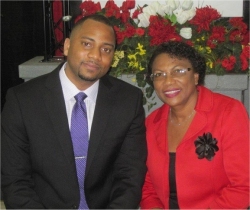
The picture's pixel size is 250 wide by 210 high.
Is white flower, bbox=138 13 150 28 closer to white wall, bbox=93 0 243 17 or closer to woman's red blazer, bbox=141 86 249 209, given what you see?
white wall, bbox=93 0 243 17

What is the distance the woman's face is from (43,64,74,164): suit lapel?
43 centimetres

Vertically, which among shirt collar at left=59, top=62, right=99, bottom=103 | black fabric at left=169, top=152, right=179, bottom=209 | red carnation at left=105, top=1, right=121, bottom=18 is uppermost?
red carnation at left=105, top=1, right=121, bottom=18

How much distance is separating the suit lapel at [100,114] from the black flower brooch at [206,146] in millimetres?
408

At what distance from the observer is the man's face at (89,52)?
6.08ft

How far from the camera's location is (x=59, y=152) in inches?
71.2

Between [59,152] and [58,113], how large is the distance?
0.53 ft

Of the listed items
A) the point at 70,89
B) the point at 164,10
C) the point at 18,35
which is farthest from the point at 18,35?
the point at 70,89

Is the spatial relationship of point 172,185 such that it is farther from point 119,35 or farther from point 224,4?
point 224,4

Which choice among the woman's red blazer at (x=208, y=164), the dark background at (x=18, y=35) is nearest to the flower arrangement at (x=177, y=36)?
the woman's red blazer at (x=208, y=164)

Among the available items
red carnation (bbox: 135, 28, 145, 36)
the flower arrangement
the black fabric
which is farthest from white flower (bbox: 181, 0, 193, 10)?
the black fabric

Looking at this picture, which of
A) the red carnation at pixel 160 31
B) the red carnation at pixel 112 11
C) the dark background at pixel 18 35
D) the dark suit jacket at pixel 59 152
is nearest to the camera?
the dark suit jacket at pixel 59 152

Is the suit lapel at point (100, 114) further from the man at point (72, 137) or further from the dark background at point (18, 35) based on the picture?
the dark background at point (18, 35)

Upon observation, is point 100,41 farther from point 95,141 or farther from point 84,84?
point 95,141

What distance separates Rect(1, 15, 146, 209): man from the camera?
1.81 meters
